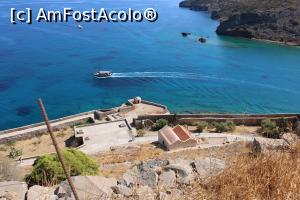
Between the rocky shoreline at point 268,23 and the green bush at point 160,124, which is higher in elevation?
the rocky shoreline at point 268,23

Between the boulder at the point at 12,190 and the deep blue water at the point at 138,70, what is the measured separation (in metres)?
34.7

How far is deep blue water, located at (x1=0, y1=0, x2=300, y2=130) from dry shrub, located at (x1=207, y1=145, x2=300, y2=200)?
126 ft

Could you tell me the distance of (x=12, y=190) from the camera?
934 cm

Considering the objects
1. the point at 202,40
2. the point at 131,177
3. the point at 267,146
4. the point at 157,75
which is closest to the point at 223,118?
the point at 157,75

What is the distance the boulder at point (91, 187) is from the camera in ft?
27.3

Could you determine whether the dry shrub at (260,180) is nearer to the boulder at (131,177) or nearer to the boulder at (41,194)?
the boulder at (131,177)

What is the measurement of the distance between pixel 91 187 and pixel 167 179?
64.3 inches

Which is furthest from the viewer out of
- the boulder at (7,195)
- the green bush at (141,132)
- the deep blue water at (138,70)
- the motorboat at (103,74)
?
the motorboat at (103,74)

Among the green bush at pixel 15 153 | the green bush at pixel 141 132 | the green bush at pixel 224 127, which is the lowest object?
the green bush at pixel 15 153

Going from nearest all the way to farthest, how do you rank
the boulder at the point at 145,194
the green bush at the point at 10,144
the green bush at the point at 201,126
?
1. the boulder at the point at 145,194
2. the green bush at the point at 10,144
3. the green bush at the point at 201,126

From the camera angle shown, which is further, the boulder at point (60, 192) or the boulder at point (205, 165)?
the boulder at point (205, 165)

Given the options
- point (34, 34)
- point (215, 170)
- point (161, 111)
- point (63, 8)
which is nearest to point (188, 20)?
point (63, 8)

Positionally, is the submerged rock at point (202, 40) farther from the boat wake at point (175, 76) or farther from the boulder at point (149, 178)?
the boulder at point (149, 178)

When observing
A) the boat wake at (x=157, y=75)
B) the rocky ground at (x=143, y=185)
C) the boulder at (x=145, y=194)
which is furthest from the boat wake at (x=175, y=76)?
the boulder at (x=145, y=194)
